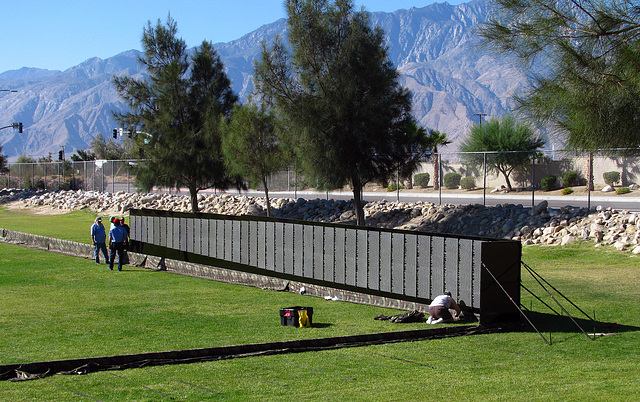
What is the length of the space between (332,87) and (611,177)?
16026 mm

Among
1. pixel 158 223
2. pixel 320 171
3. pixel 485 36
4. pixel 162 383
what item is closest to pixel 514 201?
pixel 320 171

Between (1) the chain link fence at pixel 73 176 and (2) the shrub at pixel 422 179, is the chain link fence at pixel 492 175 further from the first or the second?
(1) the chain link fence at pixel 73 176

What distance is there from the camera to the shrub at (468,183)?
42.8 m

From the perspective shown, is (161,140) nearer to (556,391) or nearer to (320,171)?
(320,171)

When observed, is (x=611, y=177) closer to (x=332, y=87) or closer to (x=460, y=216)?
(x=460, y=216)

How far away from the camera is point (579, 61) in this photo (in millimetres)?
13078

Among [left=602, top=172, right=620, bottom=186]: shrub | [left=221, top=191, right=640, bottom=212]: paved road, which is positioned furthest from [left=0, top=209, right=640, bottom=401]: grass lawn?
[left=602, top=172, right=620, bottom=186]: shrub

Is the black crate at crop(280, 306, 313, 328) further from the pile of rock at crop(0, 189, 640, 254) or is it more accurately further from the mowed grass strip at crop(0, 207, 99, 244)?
the mowed grass strip at crop(0, 207, 99, 244)

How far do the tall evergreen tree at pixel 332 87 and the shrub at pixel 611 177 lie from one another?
482 inches

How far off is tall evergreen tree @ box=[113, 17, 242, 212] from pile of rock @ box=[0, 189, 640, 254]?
4.24m

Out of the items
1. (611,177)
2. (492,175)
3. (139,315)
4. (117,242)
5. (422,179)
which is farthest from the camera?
(422,179)

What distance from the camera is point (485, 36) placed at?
1404 cm

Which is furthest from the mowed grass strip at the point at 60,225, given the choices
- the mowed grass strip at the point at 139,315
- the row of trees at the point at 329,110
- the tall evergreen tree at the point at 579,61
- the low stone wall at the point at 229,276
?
the tall evergreen tree at the point at 579,61

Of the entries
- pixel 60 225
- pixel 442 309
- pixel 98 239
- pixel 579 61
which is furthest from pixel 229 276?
pixel 60 225
